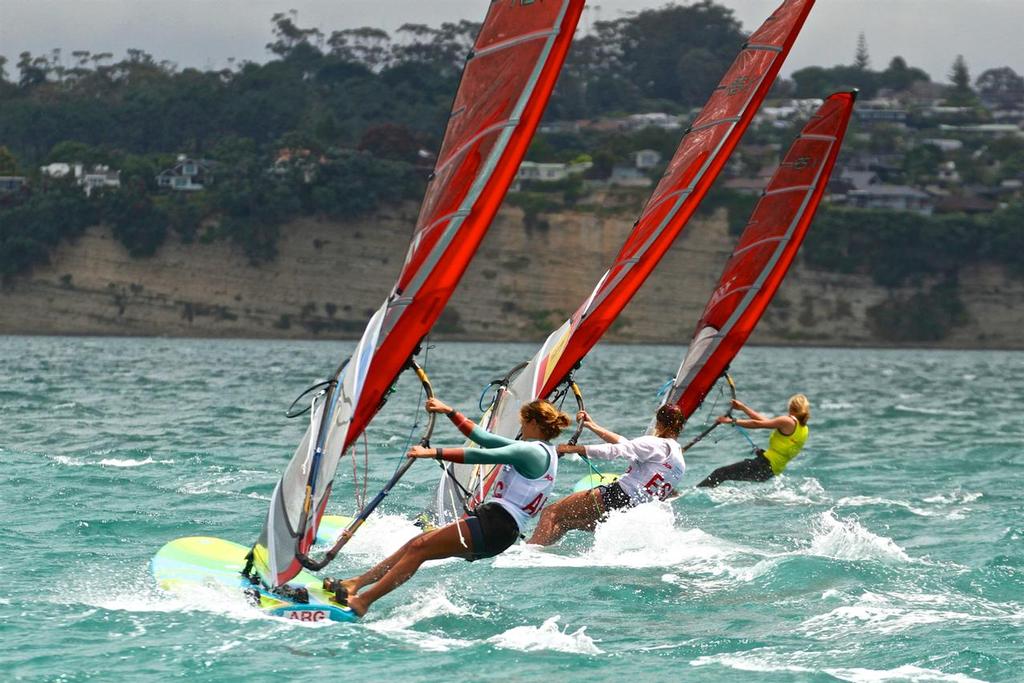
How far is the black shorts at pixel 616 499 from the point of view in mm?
11367

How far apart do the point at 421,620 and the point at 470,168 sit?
2837 millimetres

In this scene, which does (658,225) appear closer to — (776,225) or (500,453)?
(776,225)

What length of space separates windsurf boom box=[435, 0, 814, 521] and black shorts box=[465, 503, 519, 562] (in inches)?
91.7

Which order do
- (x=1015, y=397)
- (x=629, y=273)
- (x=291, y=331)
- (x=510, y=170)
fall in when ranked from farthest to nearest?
(x=291, y=331)
(x=1015, y=397)
(x=629, y=273)
(x=510, y=170)

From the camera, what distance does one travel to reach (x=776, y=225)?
1647 centimetres

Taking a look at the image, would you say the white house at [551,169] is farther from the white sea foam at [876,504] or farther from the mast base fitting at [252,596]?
the mast base fitting at [252,596]

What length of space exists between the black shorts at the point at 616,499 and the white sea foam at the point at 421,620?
1870 millimetres

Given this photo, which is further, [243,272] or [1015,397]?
[243,272]

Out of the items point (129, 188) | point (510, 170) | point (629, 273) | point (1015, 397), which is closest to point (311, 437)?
point (510, 170)

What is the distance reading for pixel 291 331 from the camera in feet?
271

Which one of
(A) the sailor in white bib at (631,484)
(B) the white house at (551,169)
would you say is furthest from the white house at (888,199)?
(A) the sailor in white bib at (631,484)

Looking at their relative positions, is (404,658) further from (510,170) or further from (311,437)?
(510,170)

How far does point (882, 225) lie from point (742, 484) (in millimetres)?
75685

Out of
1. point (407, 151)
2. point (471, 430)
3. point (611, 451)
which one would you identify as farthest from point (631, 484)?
point (407, 151)
